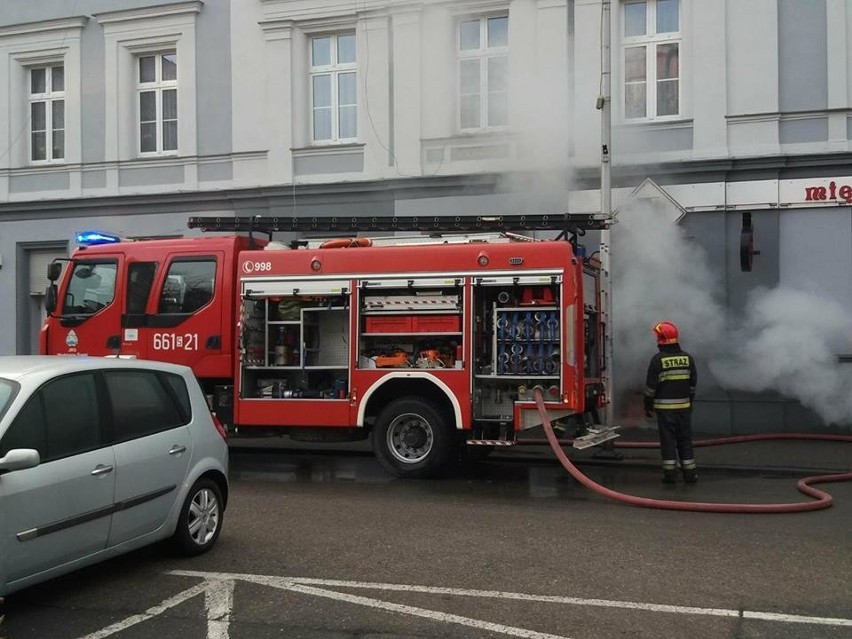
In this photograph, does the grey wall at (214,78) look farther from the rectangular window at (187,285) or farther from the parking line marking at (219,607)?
the parking line marking at (219,607)

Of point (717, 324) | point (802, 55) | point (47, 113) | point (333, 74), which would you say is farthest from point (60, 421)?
point (47, 113)

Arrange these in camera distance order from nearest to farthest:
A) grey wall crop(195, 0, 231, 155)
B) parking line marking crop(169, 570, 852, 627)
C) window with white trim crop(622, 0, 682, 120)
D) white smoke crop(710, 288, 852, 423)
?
parking line marking crop(169, 570, 852, 627)
white smoke crop(710, 288, 852, 423)
window with white trim crop(622, 0, 682, 120)
grey wall crop(195, 0, 231, 155)

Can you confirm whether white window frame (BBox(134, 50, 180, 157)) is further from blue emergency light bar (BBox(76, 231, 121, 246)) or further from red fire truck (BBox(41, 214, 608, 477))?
red fire truck (BBox(41, 214, 608, 477))

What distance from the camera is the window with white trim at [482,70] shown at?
13.9m

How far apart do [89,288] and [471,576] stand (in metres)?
6.85

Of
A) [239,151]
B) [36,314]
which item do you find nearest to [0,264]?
[36,314]

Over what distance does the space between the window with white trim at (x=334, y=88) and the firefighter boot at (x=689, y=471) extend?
8.48 m

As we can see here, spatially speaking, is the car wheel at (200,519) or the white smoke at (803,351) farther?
the white smoke at (803,351)

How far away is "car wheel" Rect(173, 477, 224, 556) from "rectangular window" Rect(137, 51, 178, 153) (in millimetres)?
11326

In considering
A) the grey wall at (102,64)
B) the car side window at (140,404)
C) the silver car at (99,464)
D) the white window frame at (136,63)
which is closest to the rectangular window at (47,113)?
the grey wall at (102,64)

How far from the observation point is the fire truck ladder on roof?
364 inches

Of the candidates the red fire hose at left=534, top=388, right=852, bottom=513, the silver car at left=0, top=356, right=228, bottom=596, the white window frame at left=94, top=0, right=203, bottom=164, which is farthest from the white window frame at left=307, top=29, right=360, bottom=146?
the silver car at left=0, top=356, right=228, bottom=596

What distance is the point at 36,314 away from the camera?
16500 mm

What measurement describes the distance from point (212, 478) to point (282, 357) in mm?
3657
